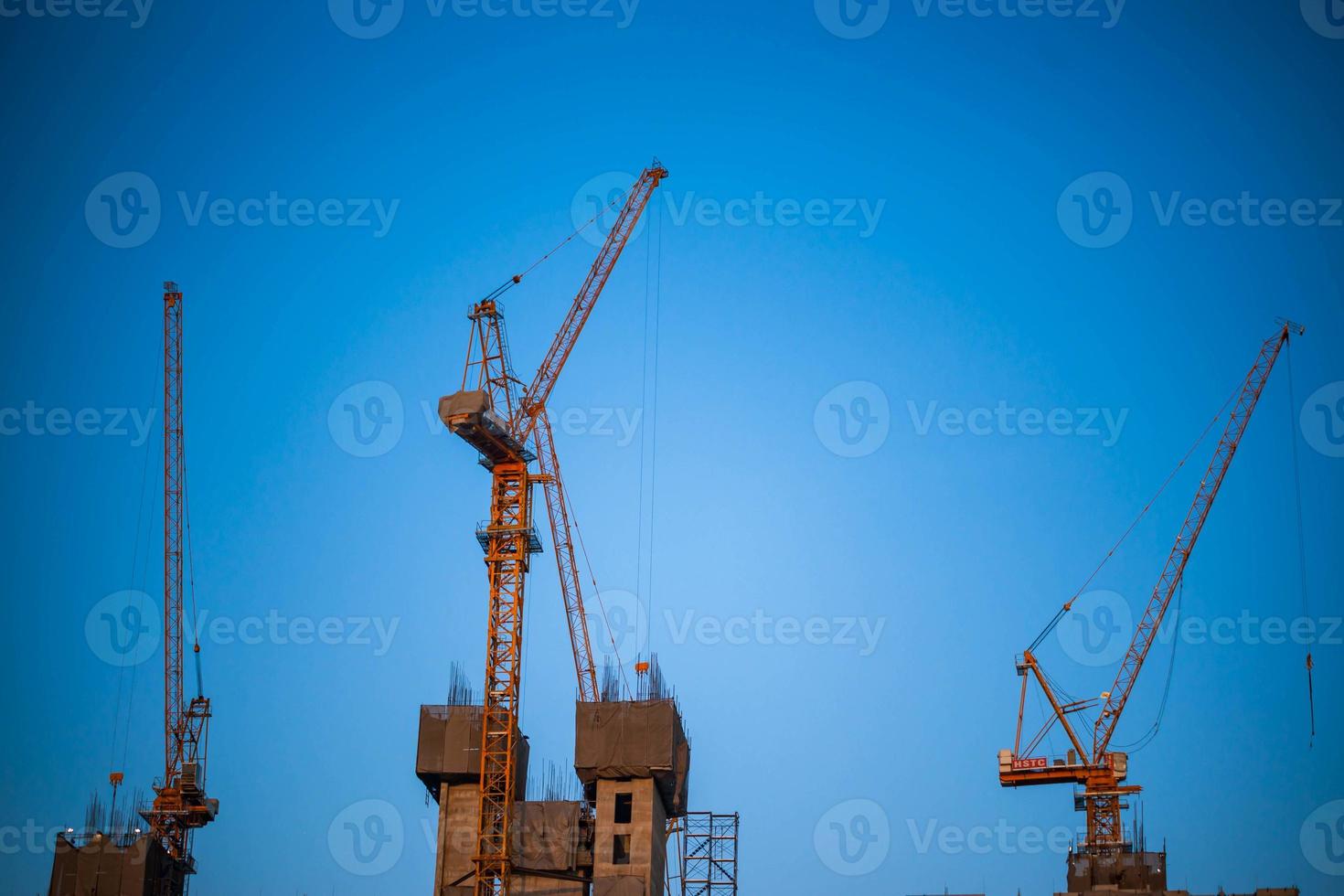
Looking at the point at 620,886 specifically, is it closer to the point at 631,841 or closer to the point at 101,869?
the point at 631,841

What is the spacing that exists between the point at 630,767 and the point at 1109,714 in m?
42.8

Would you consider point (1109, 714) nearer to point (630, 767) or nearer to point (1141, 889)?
point (1141, 889)

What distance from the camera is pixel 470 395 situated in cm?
11538

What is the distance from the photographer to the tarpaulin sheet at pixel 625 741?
121688 millimetres

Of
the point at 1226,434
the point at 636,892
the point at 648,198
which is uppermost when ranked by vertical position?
the point at 648,198

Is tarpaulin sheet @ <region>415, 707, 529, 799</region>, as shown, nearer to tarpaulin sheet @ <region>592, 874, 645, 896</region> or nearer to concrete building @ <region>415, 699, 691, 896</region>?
concrete building @ <region>415, 699, 691, 896</region>

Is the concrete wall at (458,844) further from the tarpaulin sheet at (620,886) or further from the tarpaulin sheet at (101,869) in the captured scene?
the tarpaulin sheet at (101,869)

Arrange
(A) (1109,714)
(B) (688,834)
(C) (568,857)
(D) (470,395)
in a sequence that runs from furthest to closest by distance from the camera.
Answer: (A) (1109,714)
(B) (688,834)
(C) (568,857)
(D) (470,395)

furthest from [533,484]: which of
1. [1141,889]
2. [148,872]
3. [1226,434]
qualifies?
[1226,434]

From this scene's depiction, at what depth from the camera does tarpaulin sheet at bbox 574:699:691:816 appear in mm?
121688

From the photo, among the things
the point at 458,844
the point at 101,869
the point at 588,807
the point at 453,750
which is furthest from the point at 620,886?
the point at 101,869

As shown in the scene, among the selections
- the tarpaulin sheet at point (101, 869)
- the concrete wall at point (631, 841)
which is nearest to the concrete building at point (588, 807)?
the concrete wall at point (631, 841)

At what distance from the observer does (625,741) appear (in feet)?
401

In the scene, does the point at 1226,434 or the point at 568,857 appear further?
the point at 1226,434
